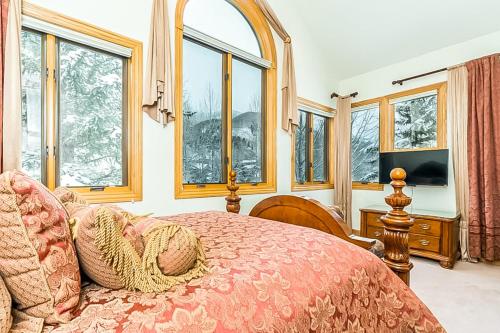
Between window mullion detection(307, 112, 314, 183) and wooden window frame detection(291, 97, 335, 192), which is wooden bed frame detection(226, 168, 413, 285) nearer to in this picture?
wooden window frame detection(291, 97, 335, 192)

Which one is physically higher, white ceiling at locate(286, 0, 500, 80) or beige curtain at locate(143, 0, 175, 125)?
white ceiling at locate(286, 0, 500, 80)

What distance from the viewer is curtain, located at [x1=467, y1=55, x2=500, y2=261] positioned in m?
2.95

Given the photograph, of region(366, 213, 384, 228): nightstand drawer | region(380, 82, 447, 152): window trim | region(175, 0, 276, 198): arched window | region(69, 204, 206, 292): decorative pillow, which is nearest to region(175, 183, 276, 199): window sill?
region(175, 0, 276, 198): arched window

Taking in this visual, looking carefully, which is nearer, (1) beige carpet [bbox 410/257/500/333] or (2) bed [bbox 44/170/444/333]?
(2) bed [bbox 44/170/444/333]

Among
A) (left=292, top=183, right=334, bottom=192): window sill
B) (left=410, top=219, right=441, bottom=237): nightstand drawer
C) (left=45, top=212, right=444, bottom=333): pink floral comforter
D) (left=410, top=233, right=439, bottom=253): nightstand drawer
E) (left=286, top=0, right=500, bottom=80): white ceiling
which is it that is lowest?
(left=410, top=233, right=439, bottom=253): nightstand drawer

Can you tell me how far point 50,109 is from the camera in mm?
1960

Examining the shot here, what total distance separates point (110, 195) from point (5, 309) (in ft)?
5.60

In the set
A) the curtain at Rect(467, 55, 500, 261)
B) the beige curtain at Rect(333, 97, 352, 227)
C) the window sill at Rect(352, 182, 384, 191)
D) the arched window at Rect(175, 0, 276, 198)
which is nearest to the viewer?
the arched window at Rect(175, 0, 276, 198)

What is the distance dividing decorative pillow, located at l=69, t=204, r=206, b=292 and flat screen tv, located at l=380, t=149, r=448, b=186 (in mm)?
3548

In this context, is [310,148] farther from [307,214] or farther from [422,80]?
[307,214]

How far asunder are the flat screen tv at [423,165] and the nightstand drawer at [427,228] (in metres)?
0.53

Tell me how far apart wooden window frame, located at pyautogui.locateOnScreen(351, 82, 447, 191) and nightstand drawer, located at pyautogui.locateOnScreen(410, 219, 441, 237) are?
3.25 feet

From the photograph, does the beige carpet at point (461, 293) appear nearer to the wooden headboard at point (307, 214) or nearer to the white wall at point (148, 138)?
the wooden headboard at point (307, 214)

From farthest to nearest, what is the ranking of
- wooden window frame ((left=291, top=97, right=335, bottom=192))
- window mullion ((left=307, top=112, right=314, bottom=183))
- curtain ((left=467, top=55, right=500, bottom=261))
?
window mullion ((left=307, top=112, right=314, bottom=183)), wooden window frame ((left=291, top=97, right=335, bottom=192)), curtain ((left=467, top=55, right=500, bottom=261))
